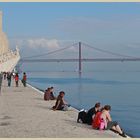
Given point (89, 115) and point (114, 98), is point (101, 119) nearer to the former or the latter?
point (89, 115)

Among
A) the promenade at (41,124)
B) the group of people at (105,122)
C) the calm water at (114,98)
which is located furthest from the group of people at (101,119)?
the calm water at (114,98)

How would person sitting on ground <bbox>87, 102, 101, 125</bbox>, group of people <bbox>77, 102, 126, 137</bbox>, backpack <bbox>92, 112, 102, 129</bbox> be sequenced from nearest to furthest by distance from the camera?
group of people <bbox>77, 102, 126, 137</bbox> → backpack <bbox>92, 112, 102, 129</bbox> → person sitting on ground <bbox>87, 102, 101, 125</bbox>

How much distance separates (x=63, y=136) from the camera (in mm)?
8422

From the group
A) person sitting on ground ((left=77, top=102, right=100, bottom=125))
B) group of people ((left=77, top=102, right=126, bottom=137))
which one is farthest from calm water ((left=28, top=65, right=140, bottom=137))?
group of people ((left=77, top=102, right=126, bottom=137))

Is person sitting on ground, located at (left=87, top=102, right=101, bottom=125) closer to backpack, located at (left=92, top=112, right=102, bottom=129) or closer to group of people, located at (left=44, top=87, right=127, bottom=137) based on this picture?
group of people, located at (left=44, top=87, right=127, bottom=137)

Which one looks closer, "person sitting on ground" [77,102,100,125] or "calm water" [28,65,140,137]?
"person sitting on ground" [77,102,100,125]

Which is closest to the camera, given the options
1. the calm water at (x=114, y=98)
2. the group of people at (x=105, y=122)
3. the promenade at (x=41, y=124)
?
the promenade at (x=41, y=124)

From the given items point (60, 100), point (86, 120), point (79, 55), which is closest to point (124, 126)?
Result: point (60, 100)

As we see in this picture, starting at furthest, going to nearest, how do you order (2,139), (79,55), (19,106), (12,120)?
(79,55) < (19,106) < (12,120) < (2,139)

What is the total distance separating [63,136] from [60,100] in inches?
183

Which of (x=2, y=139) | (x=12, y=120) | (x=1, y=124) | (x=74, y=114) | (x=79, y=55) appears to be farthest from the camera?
(x=79, y=55)

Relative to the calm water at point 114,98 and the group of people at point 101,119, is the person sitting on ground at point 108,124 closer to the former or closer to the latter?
the group of people at point 101,119

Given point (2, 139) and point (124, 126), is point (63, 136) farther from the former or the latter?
point (124, 126)

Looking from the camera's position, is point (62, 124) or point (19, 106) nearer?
point (62, 124)
